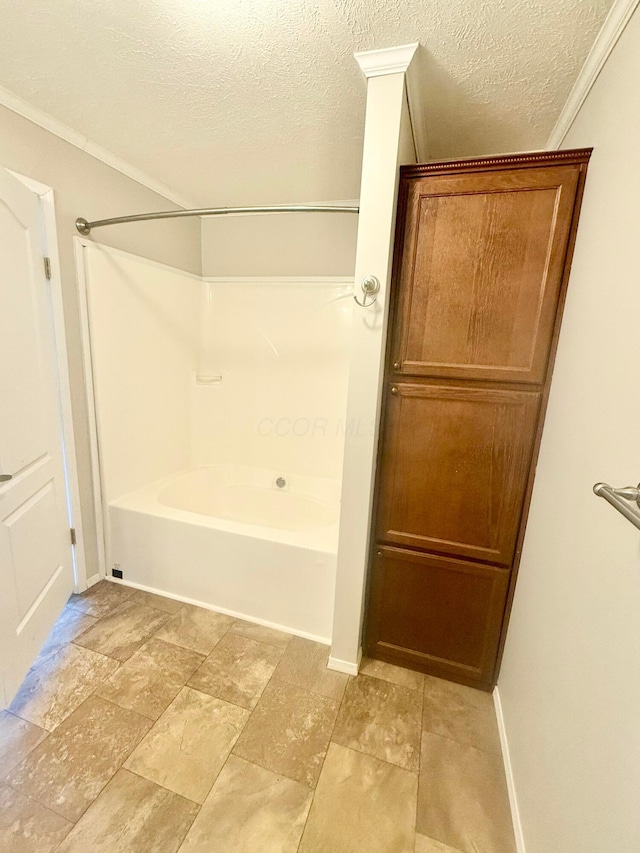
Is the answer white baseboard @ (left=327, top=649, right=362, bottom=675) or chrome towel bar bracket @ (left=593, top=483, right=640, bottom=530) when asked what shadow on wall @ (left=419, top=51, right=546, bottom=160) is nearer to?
chrome towel bar bracket @ (left=593, top=483, right=640, bottom=530)

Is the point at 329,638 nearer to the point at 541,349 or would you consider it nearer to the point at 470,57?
the point at 541,349

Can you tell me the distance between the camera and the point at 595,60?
1.10m

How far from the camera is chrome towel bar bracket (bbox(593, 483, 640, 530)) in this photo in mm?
634

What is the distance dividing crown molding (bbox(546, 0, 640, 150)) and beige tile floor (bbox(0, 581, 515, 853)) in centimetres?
235

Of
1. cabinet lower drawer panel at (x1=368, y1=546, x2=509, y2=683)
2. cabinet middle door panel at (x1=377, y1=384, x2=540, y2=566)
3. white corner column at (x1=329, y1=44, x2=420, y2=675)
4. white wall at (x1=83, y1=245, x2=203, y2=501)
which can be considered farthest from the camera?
white wall at (x1=83, y1=245, x2=203, y2=501)

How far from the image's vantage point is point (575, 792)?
0.79 m

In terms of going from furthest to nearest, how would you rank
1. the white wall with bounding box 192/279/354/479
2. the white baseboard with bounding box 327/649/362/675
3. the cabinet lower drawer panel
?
the white wall with bounding box 192/279/354/479
the white baseboard with bounding box 327/649/362/675
the cabinet lower drawer panel

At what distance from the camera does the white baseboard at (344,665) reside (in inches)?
64.9

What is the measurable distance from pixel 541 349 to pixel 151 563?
2258 mm

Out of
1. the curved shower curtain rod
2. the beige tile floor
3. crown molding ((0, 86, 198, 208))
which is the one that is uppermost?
crown molding ((0, 86, 198, 208))

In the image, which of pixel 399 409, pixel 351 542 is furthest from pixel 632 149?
pixel 351 542

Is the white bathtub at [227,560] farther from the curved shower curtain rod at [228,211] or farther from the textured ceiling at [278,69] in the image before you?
the textured ceiling at [278,69]

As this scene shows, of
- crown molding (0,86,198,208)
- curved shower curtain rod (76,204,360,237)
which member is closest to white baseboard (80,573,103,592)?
curved shower curtain rod (76,204,360,237)

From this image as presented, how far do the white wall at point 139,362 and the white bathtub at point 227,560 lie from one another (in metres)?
0.24
